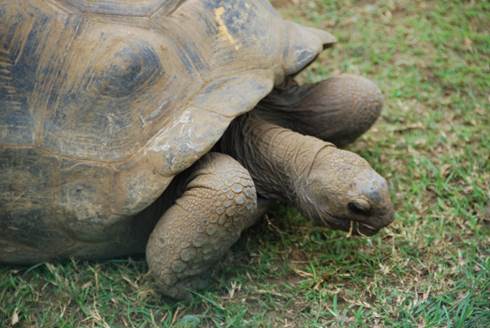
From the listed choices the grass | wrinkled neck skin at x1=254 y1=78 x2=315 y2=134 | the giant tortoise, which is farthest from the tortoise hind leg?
the giant tortoise

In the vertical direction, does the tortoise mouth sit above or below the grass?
above

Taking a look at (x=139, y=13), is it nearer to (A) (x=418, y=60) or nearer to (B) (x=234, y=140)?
(B) (x=234, y=140)

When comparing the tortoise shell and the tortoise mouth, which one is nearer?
the tortoise shell

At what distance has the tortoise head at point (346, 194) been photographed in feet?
10.4

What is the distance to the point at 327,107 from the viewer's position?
12.9 ft

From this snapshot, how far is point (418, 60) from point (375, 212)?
7.25 feet

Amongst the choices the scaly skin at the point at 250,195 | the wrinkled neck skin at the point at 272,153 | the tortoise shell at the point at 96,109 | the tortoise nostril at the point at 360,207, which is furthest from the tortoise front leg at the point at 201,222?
the tortoise nostril at the point at 360,207

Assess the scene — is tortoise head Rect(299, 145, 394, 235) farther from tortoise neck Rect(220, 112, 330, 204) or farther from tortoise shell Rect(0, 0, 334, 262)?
tortoise shell Rect(0, 0, 334, 262)

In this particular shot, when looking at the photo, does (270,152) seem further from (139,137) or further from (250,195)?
(139,137)

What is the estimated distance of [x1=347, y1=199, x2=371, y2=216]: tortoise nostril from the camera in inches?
125

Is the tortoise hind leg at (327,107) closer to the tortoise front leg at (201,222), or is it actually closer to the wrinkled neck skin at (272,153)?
the wrinkled neck skin at (272,153)

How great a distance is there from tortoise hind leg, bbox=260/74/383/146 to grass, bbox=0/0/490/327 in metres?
0.43

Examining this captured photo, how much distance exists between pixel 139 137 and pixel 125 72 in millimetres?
310

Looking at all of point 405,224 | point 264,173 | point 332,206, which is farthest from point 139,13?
point 405,224
